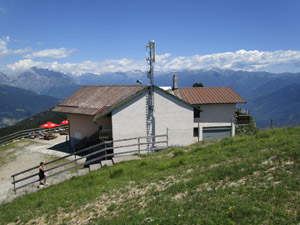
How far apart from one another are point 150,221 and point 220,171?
3.18 meters

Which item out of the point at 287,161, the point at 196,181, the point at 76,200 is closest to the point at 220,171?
the point at 196,181

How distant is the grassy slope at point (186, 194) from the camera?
5.27m

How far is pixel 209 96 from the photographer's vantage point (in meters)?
27.4

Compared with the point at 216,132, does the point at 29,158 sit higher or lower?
lower

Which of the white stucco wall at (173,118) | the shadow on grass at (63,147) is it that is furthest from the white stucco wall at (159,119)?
the shadow on grass at (63,147)

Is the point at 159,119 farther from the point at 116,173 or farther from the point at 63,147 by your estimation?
the point at 63,147

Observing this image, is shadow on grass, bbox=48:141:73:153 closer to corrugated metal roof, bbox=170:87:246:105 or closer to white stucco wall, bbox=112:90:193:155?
white stucco wall, bbox=112:90:193:155

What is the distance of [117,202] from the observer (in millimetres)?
7785

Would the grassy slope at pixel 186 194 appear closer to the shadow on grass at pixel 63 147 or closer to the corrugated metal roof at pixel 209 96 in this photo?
the shadow on grass at pixel 63 147

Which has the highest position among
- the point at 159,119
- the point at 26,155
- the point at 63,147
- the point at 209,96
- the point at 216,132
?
the point at 209,96

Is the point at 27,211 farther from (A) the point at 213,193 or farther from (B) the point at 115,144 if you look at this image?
(B) the point at 115,144

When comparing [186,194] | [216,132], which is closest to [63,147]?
[216,132]

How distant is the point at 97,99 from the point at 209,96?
13.9 m

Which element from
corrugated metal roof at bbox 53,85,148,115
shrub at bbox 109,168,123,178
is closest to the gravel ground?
shrub at bbox 109,168,123,178
